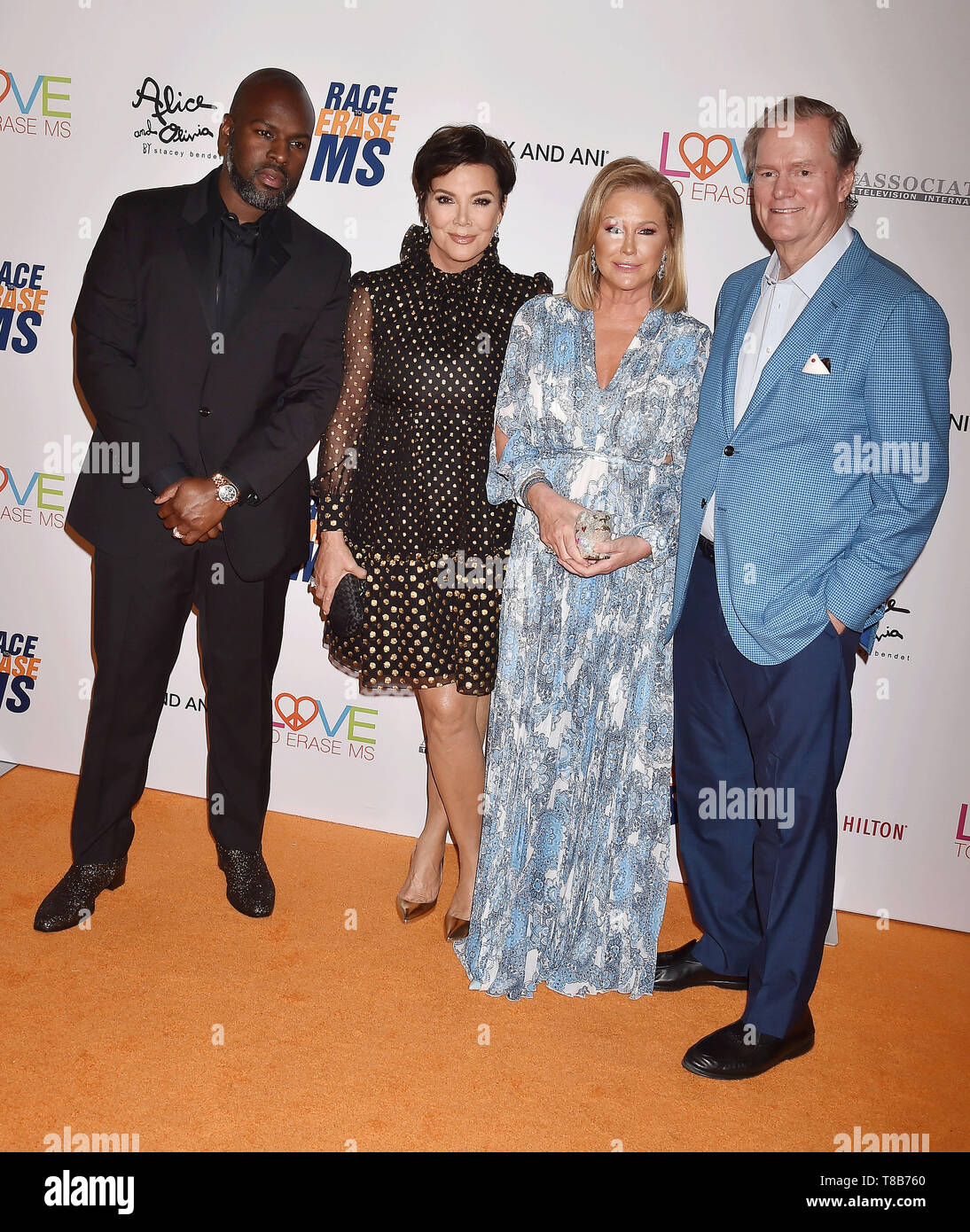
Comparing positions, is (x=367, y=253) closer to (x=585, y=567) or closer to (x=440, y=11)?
(x=440, y=11)

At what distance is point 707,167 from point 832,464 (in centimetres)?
123

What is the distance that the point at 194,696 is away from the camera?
12.5 ft

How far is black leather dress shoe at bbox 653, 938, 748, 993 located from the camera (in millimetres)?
3020

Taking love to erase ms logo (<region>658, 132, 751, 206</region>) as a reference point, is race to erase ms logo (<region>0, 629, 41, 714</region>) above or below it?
below

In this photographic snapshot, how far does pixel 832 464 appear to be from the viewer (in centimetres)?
239

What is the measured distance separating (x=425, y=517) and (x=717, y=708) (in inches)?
35.9

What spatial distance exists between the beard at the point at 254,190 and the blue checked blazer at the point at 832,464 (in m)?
1.23

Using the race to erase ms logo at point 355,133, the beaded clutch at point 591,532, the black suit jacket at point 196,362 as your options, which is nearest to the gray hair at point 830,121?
the beaded clutch at point 591,532

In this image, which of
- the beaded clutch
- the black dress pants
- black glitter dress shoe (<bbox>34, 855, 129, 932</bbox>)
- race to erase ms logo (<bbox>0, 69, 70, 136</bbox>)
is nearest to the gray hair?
the beaded clutch

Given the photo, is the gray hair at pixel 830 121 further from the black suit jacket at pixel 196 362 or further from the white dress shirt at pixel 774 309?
the black suit jacket at pixel 196 362

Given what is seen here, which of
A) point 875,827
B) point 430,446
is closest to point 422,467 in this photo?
point 430,446

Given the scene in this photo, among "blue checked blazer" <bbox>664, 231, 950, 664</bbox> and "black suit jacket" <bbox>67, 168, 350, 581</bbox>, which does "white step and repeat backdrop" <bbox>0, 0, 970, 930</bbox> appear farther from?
"blue checked blazer" <bbox>664, 231, 950, 664</bbox>

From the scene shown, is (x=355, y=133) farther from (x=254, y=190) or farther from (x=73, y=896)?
(x=73, y=896)

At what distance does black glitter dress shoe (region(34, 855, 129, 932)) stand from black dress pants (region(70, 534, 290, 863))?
0.03 metres
